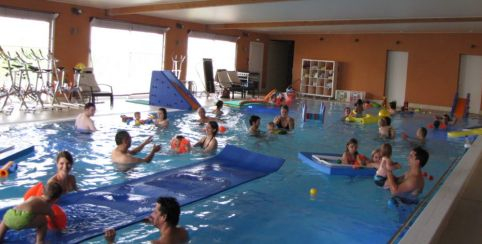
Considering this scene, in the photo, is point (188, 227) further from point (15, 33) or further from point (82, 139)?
point (15, 33)

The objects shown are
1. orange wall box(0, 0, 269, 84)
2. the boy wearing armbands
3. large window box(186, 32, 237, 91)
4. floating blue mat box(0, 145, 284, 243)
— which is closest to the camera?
the boy wearing armbands

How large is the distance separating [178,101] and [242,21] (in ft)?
17.0

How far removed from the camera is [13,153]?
6148 millimetres

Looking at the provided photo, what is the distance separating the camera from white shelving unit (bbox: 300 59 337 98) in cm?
2102

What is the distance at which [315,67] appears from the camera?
848 inches

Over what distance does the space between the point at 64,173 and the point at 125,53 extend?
1197cm

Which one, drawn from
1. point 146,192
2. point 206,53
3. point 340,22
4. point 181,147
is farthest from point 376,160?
point 206,53

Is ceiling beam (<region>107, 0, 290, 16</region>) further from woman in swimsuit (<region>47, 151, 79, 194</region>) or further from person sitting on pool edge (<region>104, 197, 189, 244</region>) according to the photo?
person sitting on pool edge (<region>104, 197, 189, 244</region>)

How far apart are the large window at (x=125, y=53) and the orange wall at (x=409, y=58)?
27.3 feet

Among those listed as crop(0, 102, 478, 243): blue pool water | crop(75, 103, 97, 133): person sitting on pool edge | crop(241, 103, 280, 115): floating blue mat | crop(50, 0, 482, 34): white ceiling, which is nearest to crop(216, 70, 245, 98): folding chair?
crop(50, 0, 482, 34): white ceiling

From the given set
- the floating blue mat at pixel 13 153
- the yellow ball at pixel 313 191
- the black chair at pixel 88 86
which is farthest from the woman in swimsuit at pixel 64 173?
the black chair at pixel 88 86

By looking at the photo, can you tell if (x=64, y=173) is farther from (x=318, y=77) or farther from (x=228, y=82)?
(x=318, y=77)

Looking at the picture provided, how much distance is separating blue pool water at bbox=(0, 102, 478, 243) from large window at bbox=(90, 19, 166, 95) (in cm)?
576

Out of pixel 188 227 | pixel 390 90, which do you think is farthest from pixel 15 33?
pixel 390 90
